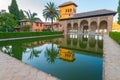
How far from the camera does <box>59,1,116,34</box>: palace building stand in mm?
45369

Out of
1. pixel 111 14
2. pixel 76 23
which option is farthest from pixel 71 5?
pixel 111 14

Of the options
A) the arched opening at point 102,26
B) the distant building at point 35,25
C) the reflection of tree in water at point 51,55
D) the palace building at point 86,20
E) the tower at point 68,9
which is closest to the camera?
the reflection of tree in water at point 51,55

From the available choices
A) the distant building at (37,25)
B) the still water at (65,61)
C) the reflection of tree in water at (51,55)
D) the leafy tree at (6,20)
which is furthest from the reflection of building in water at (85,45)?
the distant building at (37,25)

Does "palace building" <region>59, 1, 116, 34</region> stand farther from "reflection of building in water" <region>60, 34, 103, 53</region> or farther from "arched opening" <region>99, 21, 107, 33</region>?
"reflection of building in water" <region>60, 34, 103, 53</region>

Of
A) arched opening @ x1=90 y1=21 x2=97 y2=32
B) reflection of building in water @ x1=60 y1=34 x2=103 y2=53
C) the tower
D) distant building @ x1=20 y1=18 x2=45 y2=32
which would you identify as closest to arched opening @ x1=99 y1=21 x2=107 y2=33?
arched opening @ x1=90 y1=21 x2=97 y2=32

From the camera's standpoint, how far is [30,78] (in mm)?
5219

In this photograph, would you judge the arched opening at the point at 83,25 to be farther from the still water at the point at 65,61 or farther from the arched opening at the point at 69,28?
the still water at the point at 65,61

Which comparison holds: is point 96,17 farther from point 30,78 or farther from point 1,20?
point 30,78

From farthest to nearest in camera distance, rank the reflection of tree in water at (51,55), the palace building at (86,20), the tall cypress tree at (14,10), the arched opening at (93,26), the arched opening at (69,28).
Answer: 1. the tall cypress tree at (14,10)
2. the arched opening at (69,28)
3. the arched opening at (93,26)
4. the palace building at (86,20)
5. the reflection of tree in water at (51,55)

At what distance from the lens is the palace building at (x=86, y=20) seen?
149 ft

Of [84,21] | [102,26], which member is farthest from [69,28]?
[102,26]

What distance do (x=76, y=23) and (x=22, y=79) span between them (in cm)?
5244

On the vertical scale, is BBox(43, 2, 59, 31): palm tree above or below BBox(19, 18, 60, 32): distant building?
above

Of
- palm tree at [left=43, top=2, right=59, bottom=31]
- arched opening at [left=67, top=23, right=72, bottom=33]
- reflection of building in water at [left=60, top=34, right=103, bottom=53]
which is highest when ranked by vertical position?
palm tree at [left=43, top=2, right=59, bottom=31]
